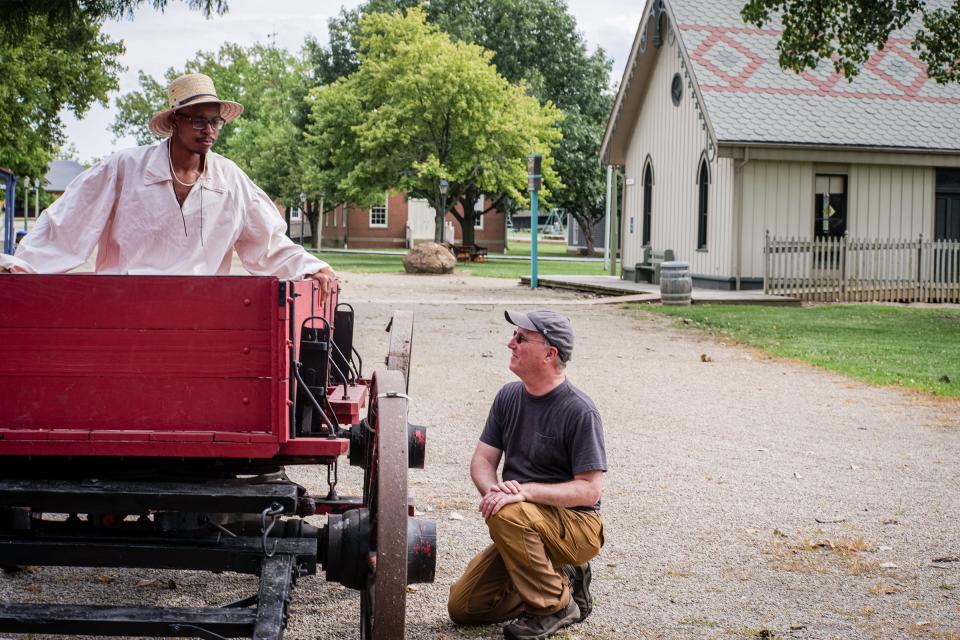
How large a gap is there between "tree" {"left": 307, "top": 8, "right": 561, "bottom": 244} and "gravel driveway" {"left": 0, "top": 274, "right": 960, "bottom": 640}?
31.5 metres

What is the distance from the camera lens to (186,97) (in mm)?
4328

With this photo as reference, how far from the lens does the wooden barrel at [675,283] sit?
20.7 meters

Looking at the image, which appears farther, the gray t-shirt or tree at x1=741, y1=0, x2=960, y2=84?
tree at x1=741, y1=0, x2=960, y2=84

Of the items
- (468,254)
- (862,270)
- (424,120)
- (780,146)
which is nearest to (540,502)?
(780,146)

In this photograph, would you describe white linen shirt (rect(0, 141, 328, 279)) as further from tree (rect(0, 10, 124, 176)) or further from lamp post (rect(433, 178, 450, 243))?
lamp post (rect(433, 178, 450, 243))

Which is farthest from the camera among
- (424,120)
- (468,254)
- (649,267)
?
(468,254)

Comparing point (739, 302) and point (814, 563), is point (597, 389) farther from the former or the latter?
point (739, 302)

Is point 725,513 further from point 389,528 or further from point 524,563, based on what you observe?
point 389,528

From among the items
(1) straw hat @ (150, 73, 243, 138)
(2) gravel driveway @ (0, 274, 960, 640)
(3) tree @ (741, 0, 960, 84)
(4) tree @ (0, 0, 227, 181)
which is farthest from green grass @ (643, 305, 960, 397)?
(4) tree @ (0, 0, 227, 181)

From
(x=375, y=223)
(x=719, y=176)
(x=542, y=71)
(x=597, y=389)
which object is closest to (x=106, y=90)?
→ (x=719, y=176)

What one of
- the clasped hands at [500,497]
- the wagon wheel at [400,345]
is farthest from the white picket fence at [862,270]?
the clasped hands at [500,497]

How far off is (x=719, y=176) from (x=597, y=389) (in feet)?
46.8

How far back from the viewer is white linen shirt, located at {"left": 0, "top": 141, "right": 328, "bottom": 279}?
13.8ft

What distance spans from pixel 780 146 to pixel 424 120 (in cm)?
2276
